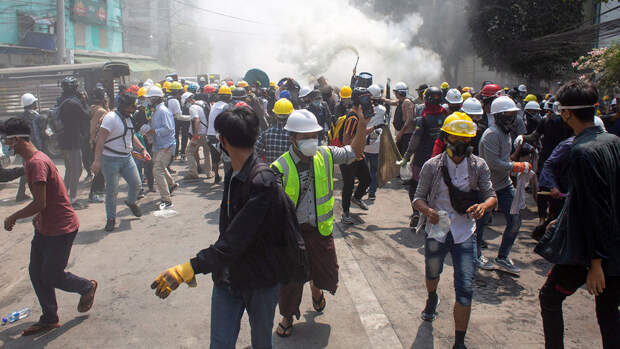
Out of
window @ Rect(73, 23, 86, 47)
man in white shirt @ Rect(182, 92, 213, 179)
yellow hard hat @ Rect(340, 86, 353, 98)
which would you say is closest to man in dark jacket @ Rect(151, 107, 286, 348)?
yellow hard hat @ Rect(340, 86, 353, 98)

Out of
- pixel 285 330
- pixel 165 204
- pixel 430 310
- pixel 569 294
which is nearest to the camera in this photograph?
pixel 569 294

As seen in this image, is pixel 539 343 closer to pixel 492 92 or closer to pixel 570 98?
pixel 570 98

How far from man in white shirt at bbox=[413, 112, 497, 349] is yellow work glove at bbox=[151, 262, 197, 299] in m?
1.91

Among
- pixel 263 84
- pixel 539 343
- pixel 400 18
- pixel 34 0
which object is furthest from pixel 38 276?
pixel 400 18

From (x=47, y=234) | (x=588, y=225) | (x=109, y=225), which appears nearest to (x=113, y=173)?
(x=109, y=225)

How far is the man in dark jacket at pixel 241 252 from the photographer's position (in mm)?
2363

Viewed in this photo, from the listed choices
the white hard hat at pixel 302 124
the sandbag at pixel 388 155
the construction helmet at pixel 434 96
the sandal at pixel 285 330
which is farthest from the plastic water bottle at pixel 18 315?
the construction helmet at pixel 434 96

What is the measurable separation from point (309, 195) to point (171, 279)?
60.4 inches

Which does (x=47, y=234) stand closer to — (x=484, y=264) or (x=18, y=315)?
(x=18, y=315)

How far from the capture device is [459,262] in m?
3.50

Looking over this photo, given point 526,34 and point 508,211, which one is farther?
point 526,34

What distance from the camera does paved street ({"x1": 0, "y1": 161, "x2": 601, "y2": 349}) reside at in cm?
373

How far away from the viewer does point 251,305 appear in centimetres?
256

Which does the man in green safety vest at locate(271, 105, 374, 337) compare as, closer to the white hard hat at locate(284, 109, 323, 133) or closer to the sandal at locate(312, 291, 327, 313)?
the white hard hat at locate(284, 109, 323, 133)
